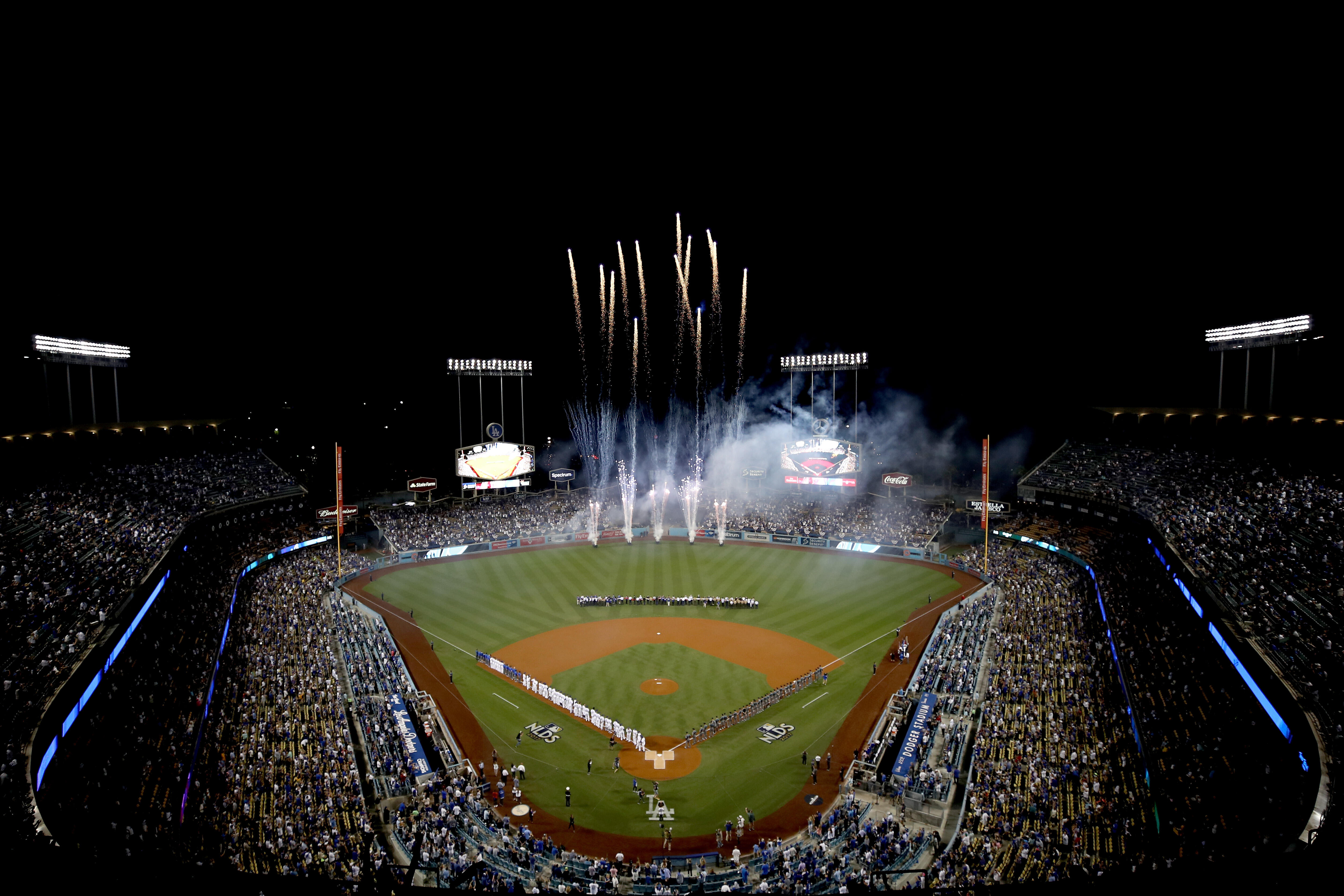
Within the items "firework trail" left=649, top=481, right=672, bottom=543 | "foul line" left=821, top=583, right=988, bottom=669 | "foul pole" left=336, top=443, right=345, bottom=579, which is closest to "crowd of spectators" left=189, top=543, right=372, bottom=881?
"foul pole" left=336, top=443, right=345, bottom=579

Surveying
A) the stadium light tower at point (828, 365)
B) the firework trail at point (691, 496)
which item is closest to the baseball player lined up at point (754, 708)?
the firework trail at point (691, 496)

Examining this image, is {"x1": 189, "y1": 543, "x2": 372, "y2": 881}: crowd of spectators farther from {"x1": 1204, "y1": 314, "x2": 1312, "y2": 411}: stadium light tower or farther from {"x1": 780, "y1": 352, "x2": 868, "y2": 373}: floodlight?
{"x1": 1204, "y1": 314, "x2": 1312, "y2": 411}: stadium light tower

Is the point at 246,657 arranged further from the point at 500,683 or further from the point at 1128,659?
the point at 1128,659

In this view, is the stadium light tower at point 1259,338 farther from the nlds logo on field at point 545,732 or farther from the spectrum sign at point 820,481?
the nlds logo on field at point 545,732

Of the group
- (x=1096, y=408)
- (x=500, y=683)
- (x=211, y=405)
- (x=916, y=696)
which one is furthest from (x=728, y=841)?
(x=211, y=405)

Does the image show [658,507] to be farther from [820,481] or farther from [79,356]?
[79,356]

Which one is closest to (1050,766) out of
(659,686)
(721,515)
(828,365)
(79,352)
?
(659,686)
